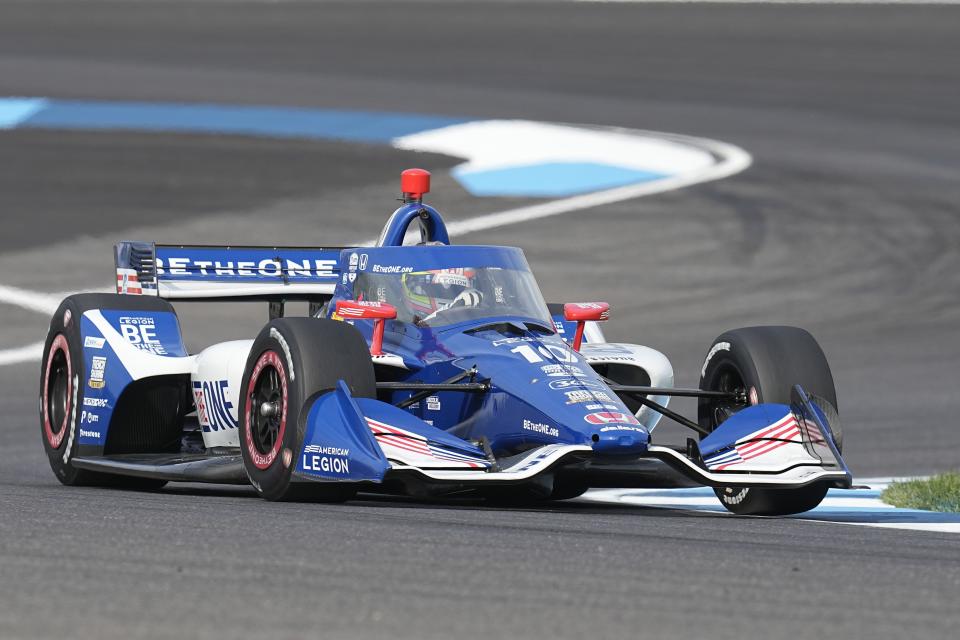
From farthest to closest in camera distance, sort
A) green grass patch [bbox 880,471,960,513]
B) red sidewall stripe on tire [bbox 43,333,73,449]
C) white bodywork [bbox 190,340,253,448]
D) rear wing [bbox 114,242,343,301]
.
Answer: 1. rear wing [bbox 114,242,343,301]
2. red sidewall stripe on tire [bbox 43,333,73,449]
3. white bodywork [bbox 190,340,253,448]
4. green grass patch [bbox 880,471,960,513]

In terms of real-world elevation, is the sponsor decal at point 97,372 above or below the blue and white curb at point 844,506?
above

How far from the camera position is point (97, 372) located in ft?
38.9

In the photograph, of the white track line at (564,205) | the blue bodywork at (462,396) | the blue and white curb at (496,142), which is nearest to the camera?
the blue bodywork at (462,396)

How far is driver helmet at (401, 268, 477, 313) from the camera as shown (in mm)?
10406

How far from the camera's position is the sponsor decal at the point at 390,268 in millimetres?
10516

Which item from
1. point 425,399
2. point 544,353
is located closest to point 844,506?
point 544,353

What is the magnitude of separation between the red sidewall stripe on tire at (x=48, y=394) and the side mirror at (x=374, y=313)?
2.65 meters

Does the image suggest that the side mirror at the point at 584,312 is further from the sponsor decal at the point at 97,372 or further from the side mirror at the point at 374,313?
the sponsor decal at the point at 97,372

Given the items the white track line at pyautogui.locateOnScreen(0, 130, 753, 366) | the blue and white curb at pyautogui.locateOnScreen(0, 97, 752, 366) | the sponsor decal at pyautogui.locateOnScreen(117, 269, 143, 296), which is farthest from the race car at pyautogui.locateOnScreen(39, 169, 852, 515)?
the blue and white curb at pyautogui.locateOnScreen(0, 97, 752, 366)

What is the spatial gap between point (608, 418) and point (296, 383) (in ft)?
5.31

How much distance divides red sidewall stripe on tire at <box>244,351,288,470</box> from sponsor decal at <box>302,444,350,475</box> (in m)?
0.29

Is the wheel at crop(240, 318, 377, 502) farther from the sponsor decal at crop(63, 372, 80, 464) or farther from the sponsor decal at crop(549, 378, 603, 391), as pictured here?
the sponsor decal at crop(63, 372, 80, 464)

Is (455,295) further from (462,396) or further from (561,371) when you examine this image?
(561,371)

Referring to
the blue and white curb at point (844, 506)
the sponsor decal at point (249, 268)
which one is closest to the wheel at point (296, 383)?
the blue and white curb at point (844, 506)
